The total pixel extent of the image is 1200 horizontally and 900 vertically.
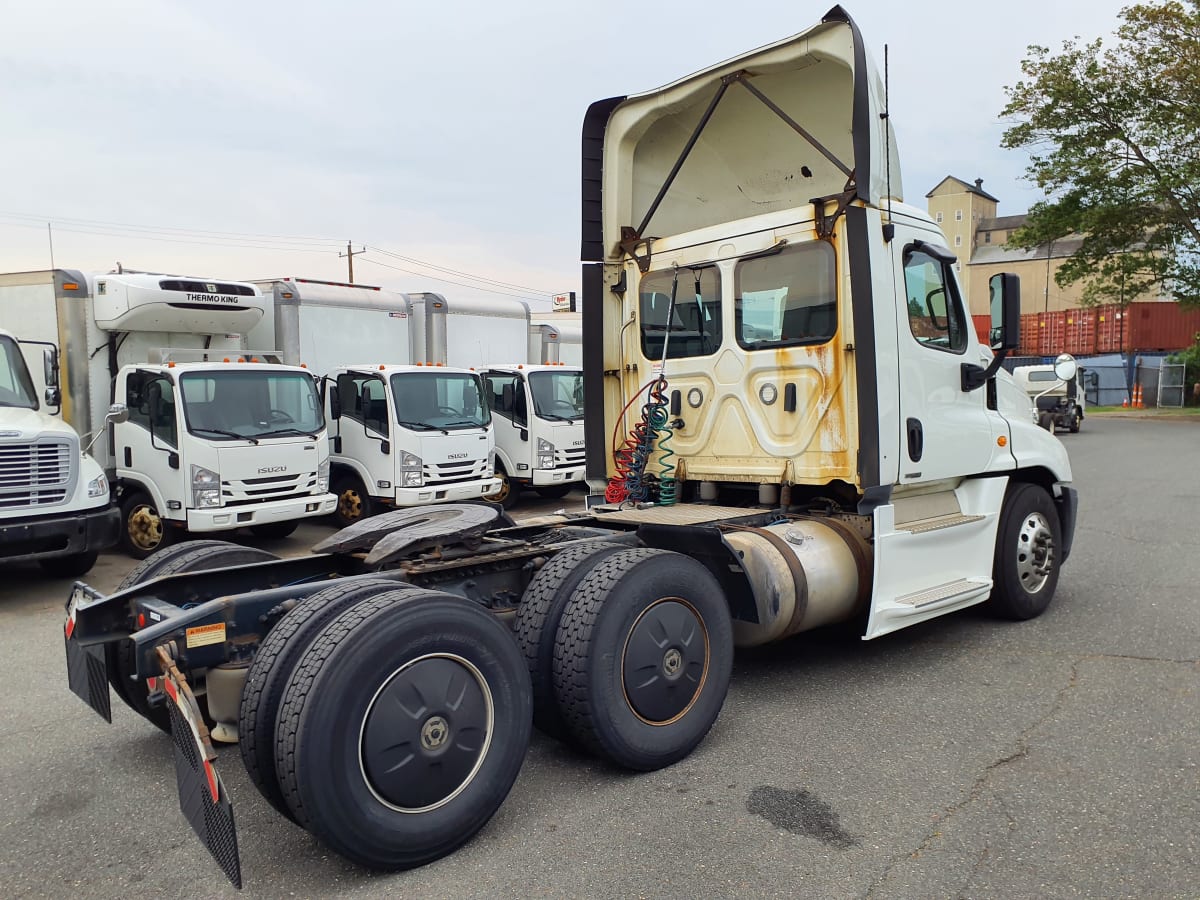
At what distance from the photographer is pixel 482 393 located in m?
12.9

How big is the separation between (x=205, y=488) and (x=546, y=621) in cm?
687

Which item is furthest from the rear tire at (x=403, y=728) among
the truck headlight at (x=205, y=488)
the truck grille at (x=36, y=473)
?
the truck headlight at (x=205, y=488)

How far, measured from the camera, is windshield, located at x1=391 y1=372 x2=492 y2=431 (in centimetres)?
1190

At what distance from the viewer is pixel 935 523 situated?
5.62 meters

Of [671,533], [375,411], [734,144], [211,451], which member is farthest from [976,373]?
[375,411]

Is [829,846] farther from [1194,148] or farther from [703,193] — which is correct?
[1194,148]

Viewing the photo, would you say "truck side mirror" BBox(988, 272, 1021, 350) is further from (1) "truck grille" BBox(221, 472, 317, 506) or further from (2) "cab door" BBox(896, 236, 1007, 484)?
(1) "truck grille" BBox(221, 472, 317, 506)

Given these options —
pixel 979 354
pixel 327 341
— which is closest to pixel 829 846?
pixel 979 354

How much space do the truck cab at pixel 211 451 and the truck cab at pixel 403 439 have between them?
3.83 ft

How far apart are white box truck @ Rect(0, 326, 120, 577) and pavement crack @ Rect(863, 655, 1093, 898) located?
745cm

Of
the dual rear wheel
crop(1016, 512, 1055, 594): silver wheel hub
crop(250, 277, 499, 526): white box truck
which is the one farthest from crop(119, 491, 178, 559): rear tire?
crop(1016, 512, 1055, 594): silver wheel hub

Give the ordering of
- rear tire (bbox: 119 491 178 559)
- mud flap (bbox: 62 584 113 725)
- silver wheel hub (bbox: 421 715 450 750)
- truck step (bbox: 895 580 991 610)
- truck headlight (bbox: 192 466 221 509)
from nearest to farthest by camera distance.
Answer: silver wheel hub (bbox: 421 715 450 750) < mud flap (bbox: 62 584 113 725) < truck step (bbox: 895 580 991 610) < truck headlight (bbox: 192 466 221 509) < rear tire (bbox: 119 491 178 559)

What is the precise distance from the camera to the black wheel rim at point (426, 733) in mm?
3135

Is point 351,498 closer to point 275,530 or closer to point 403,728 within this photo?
point 275,530
